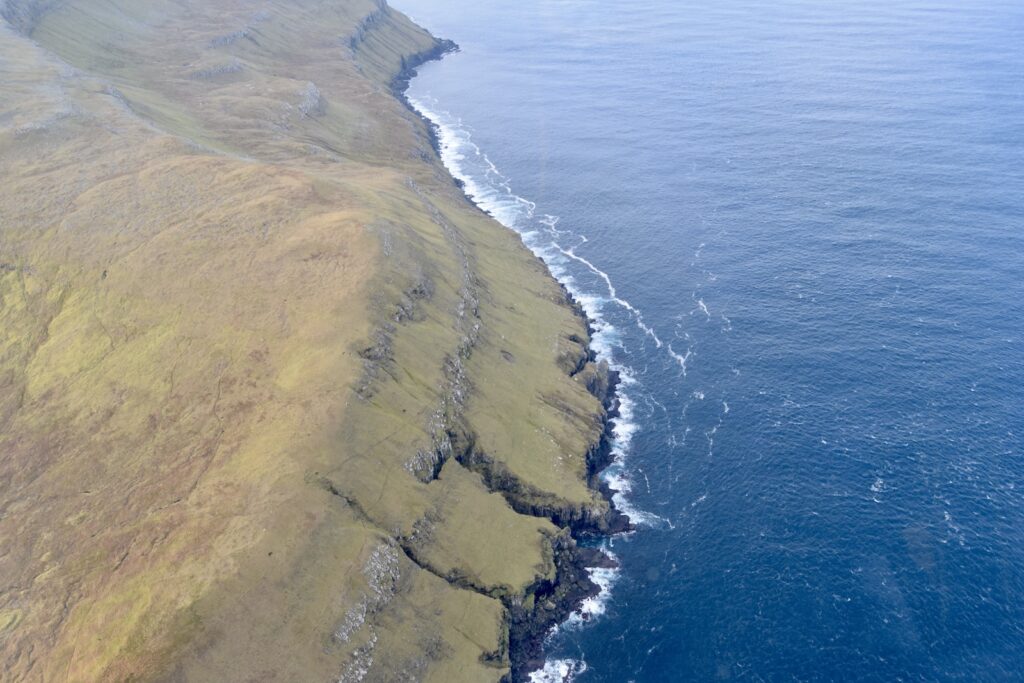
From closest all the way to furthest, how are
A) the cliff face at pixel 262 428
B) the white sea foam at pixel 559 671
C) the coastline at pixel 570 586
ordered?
the cliff face at pixel 262 428, the white sea foam at pixel 559 671, the coastline at pixel 570 586

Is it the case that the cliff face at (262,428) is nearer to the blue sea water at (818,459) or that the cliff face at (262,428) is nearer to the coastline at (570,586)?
the coastline at (570,586)

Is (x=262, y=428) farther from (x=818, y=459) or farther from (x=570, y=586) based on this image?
(x=818, y=459)

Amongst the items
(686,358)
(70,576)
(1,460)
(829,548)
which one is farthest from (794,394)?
(1,460)

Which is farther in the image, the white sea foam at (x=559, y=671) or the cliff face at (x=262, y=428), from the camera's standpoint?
the white sea foam at (x=559, y=671)

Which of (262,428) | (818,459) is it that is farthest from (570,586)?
(262,428)

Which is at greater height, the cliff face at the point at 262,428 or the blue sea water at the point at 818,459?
the blue sea water at the point at 818,459

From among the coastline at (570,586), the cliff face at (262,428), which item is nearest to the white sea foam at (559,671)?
the coastline at (570,586)

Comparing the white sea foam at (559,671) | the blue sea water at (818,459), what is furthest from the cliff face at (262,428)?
the blue sea water at (818,459)

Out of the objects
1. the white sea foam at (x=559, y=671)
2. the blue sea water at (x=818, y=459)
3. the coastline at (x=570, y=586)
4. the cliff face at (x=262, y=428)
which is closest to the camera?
the cliff face at (x=262, y=428)

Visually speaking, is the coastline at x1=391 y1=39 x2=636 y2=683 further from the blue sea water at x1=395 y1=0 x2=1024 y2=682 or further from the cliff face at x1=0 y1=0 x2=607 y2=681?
the blue sea water at x1=395 y1=0 x2=1024 y2=682
